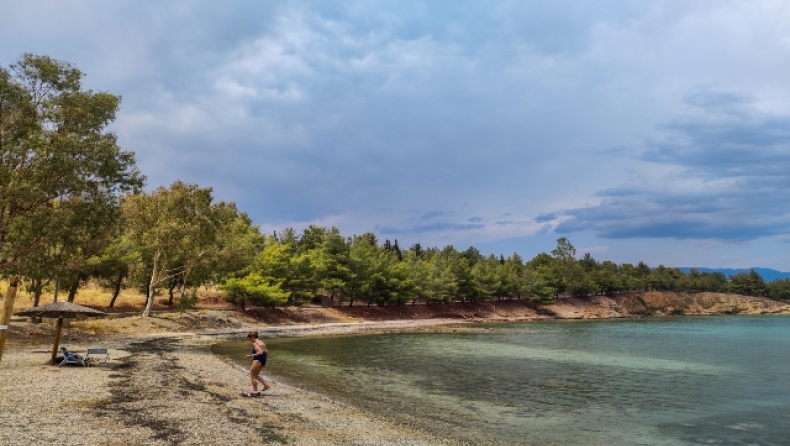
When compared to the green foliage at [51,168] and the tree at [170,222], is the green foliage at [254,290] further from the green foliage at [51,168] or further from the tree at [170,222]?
the green foliage at [51,168]

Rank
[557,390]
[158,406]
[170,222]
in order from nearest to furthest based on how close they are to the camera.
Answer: [158,406] → [557,390] → [170,222]

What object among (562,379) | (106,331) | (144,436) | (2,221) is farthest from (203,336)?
(144,436)

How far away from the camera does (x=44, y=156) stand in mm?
29094

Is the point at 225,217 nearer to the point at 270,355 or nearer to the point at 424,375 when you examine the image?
the point at 270,355

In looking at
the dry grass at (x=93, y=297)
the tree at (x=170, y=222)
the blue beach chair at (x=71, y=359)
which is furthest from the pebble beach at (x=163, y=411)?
the dry grass at (x=93, y=297)

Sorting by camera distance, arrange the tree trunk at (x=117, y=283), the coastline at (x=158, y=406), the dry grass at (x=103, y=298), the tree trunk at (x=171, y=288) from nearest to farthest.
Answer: the coastline at (x=158, y=406)
the tree trunk at (x=117, y=283)
the dry grass at (x=103, y=298)
the tree trunk at (x=171, y=288)

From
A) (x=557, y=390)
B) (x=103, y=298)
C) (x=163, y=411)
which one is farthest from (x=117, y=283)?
(x=557, y=390)

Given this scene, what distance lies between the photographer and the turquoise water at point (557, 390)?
59.6ft

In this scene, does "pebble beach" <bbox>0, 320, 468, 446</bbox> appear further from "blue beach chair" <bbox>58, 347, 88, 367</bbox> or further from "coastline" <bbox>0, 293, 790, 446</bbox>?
"blue beach chair" <bbox>58, 347, 88, 367</bbox>

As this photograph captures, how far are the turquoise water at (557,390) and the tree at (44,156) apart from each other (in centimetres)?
1598

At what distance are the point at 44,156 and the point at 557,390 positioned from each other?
32.1 m

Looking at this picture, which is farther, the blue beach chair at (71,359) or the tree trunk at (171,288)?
the tree trunk at (171,288)

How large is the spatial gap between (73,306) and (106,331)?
80.8ft

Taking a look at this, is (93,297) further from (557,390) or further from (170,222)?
(557,390)
